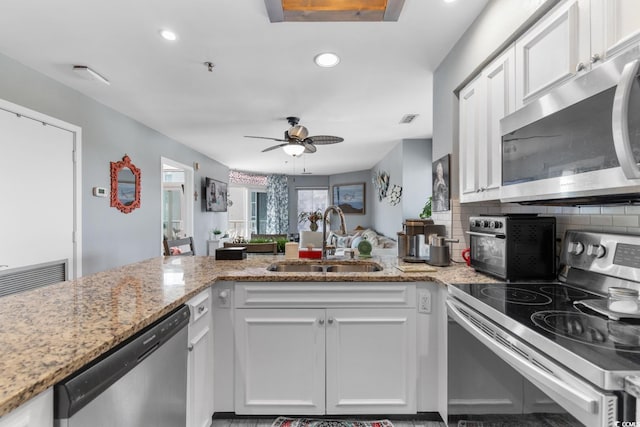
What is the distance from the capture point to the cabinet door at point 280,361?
174cm

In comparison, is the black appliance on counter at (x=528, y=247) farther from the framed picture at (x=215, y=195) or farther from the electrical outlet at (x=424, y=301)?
the framed picture at (x=215, y=195)

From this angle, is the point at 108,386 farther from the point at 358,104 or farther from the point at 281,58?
the point at 358,104

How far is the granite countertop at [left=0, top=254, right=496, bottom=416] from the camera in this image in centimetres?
72

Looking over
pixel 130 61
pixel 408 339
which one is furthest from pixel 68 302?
pixel 130 61

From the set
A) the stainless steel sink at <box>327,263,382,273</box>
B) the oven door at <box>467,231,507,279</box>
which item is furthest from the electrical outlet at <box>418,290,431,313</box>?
the stainless steel sink at <box>327,263,382,273</box>

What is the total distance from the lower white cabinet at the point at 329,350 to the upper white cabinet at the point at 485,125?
0.72 meters

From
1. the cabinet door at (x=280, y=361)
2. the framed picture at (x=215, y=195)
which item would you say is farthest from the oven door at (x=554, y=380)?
the framed picture at (x=215, y=195)

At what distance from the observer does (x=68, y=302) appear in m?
1.24

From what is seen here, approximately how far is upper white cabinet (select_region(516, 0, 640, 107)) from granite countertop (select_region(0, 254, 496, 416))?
3.17ft

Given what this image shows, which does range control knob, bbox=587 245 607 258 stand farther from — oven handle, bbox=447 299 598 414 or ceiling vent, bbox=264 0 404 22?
ceiling vent, bbox=264 0 404 22

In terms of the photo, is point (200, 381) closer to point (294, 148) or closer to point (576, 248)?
point (576, 248)

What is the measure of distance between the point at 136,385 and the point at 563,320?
135 centimetres

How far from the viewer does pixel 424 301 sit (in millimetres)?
1748

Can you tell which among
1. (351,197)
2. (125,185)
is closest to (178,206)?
(125,185)
